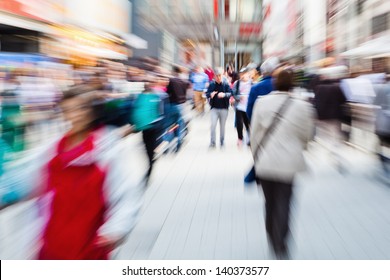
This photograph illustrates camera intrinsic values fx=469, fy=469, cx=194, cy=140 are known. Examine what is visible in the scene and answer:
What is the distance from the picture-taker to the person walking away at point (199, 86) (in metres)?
16.7

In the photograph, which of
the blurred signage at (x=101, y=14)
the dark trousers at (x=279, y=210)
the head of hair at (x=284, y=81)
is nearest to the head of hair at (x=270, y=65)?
the head of hair at (x=284, y=81)

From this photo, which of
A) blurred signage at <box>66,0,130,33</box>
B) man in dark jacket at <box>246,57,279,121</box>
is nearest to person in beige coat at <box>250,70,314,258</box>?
man in dark jacket at <box>246,57,279,121</box>

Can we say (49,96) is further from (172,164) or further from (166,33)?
(166,33)

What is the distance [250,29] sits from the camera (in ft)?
115

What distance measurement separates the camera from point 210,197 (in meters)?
5.23

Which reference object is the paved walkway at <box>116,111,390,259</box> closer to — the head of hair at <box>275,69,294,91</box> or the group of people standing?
the group of people standing

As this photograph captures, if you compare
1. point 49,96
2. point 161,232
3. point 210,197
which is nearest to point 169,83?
point 49,96

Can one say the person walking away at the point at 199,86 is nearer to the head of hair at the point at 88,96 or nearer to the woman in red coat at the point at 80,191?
the head of hair at the point at 88,96

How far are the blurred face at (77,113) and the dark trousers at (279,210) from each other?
5.04ft

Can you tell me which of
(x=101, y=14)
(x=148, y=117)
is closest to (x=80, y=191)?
(x=148, y=117)

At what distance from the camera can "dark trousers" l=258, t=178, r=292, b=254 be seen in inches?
126

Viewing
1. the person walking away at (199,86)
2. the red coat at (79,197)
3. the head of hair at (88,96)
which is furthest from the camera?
the person walking away at (199,86)

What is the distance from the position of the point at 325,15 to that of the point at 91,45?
15.9m

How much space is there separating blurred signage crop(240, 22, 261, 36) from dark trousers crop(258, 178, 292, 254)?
31.4 metres
